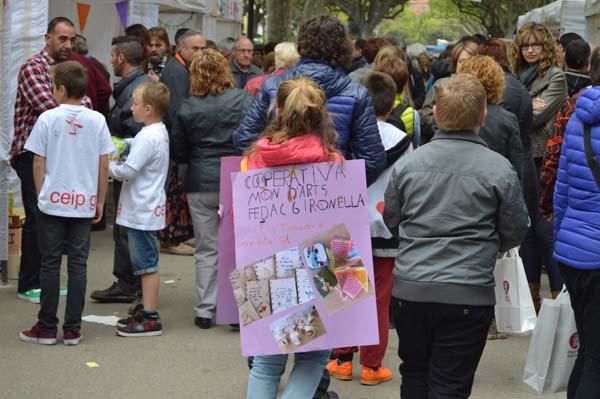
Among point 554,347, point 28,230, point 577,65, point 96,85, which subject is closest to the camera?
point 554,347

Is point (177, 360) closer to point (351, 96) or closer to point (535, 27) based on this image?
point (351, 96)

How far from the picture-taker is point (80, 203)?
6.13 meters

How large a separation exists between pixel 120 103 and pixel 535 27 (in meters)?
2.99

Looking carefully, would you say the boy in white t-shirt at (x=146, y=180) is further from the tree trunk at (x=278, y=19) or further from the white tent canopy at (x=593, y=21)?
the tree trunk at (x=278, y=19)

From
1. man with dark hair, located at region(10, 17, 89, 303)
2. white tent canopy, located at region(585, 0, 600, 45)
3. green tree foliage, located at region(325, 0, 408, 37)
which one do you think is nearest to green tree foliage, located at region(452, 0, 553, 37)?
green tree foliage, located at region(325, 0, 408, 37)

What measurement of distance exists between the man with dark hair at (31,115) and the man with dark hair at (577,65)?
144 inches

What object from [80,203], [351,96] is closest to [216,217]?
[80,203]

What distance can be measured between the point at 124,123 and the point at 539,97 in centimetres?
293

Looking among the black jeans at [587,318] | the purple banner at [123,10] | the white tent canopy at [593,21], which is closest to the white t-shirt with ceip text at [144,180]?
the black jeans at [587,318]

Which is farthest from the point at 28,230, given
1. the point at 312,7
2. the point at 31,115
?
the point at 312,7

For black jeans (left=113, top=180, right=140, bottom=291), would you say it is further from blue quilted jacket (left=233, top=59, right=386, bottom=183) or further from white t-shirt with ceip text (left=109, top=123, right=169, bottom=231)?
blue quilted jacket (left=233, top=59, right=386, bottom=183)

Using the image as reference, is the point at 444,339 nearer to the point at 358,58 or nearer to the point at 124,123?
the point at 124,123

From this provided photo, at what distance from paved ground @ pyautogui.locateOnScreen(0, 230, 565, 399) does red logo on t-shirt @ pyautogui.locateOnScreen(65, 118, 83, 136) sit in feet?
4.28

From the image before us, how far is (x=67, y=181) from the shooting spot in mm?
6102
